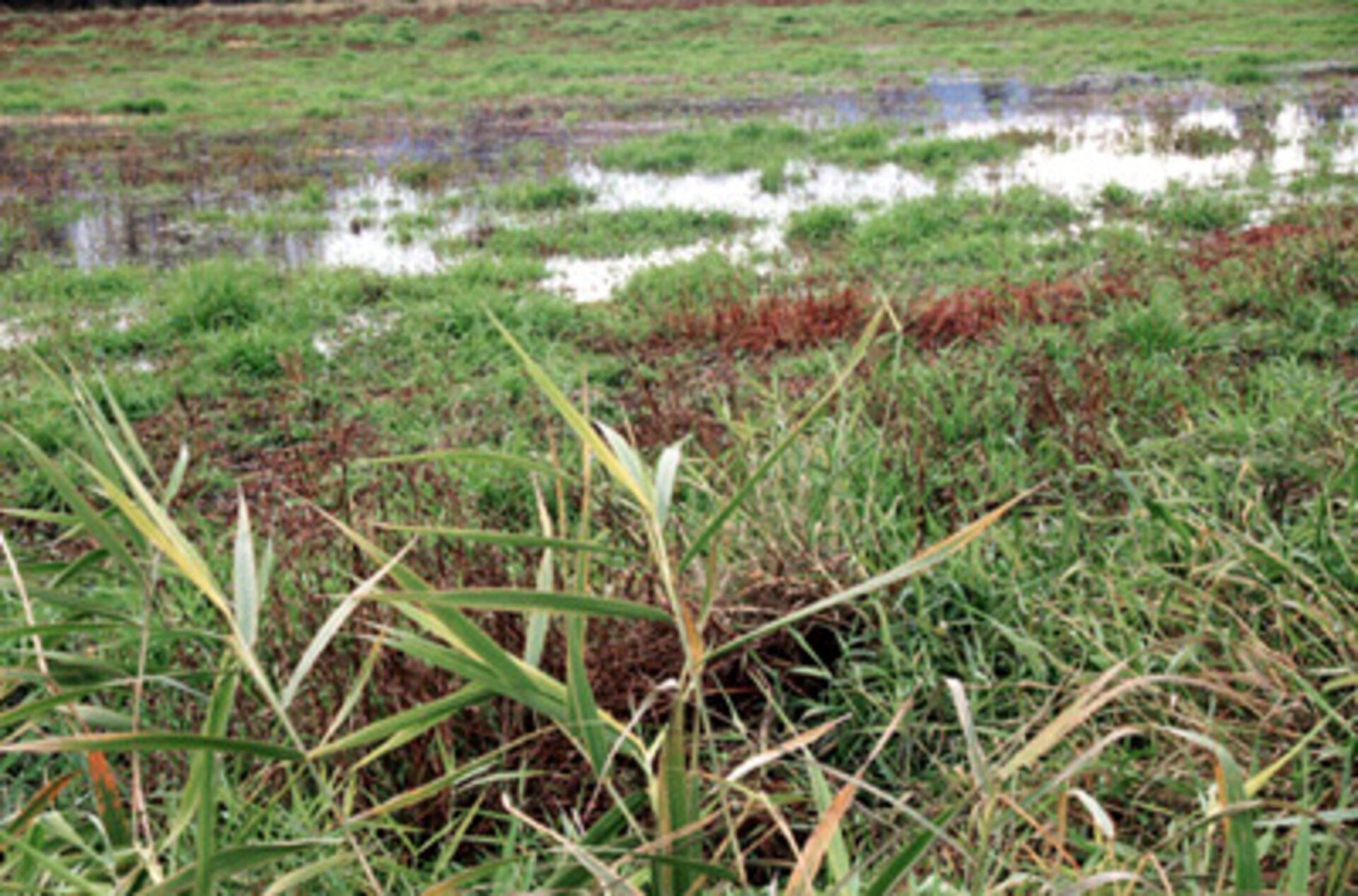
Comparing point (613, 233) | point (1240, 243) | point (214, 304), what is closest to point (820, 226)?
point (613, 233)

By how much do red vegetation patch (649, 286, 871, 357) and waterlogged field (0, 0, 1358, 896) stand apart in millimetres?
36

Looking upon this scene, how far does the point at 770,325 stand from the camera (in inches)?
237

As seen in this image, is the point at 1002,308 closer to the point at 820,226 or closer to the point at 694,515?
the point at 820,226

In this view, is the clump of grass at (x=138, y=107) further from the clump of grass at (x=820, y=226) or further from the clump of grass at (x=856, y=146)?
the clump of grass at (x=820, y=226)

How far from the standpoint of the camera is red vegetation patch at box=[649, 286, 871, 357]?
5855 mm

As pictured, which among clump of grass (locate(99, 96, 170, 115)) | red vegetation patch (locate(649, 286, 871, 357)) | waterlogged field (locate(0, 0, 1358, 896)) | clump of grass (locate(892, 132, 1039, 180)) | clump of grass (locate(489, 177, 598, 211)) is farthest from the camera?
clump of grass (locate(99, 96, 170, 115))

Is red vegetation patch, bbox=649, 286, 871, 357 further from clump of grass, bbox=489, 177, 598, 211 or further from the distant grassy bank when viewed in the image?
the distant grassy bank

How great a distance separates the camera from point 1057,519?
3225mm

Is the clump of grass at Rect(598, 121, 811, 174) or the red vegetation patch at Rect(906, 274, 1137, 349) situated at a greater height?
the clump of grass at Rect(598, 121, 811, 174)

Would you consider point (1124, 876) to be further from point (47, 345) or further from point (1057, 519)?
point (47, 345)

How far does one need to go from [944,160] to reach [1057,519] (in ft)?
29.9

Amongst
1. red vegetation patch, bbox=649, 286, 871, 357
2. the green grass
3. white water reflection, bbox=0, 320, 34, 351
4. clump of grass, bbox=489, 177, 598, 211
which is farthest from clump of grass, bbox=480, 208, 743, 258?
white water reflection, bbox=0, 320, 34, 351

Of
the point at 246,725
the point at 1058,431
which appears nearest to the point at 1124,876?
the point at 246,725

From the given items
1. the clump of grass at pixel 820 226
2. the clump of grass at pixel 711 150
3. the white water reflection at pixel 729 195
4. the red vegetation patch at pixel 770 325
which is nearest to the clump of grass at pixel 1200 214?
the white water reflection at pixel 729 195
